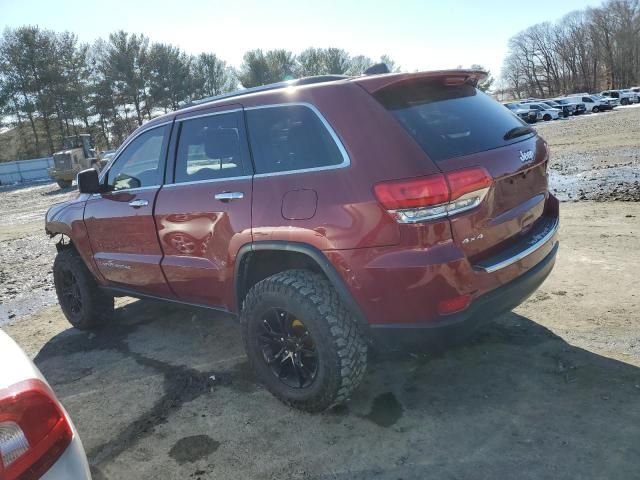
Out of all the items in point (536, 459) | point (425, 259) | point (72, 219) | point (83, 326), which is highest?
point (72, 219)

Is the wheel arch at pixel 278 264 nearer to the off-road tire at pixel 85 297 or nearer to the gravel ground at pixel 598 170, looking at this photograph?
the off-road tire at pixel 85 297

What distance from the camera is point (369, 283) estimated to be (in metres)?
2.63

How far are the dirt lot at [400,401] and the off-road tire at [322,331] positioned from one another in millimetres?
179

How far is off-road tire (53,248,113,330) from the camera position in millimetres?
4809

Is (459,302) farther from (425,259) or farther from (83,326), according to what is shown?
(83,326)

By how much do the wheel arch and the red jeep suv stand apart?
0.4 inches

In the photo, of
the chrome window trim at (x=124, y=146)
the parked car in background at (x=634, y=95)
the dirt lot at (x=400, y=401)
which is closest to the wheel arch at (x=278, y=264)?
the dirt lot at (x=400, y=401)

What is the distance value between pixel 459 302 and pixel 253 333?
1323mm

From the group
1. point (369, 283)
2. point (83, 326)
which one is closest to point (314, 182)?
point (369, 283)

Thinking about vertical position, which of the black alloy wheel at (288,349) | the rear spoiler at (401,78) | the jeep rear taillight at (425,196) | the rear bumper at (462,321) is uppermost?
the rear spoiler at (401,78)

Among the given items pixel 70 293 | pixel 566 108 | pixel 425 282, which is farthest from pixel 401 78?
pixel 566 108

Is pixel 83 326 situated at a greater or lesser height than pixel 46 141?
lesser

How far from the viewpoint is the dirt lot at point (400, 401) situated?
2551 millimetres

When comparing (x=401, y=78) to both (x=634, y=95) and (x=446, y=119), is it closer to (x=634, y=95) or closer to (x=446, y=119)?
(x=446, y=119)
